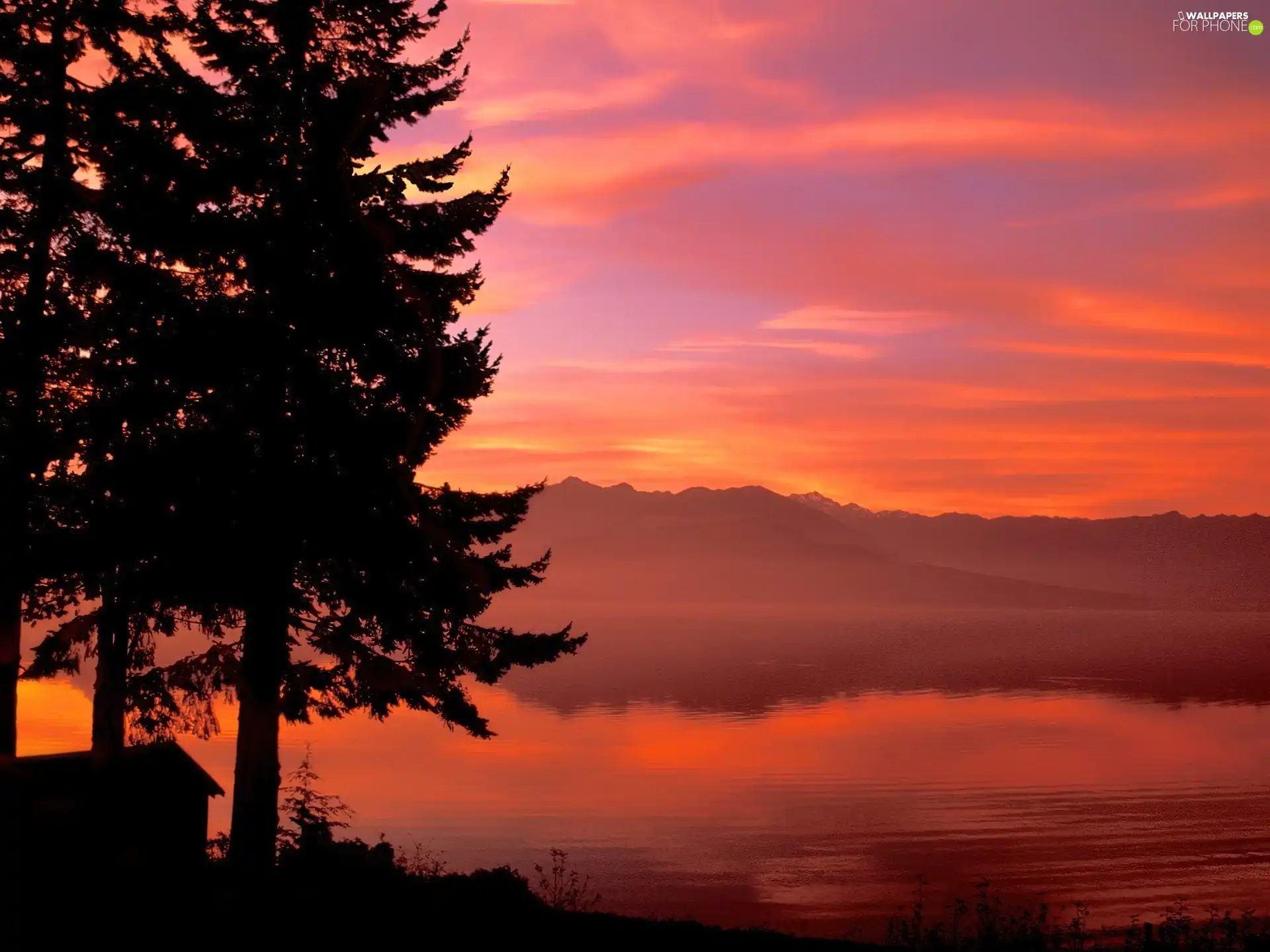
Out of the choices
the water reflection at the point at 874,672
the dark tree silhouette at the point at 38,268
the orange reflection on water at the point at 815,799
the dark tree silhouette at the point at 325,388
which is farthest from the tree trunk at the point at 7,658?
the water reflection at the point at 874,672

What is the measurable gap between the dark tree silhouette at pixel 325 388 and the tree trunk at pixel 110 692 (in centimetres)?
394

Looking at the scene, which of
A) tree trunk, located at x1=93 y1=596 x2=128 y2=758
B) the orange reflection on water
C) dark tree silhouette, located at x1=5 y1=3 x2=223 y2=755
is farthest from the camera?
the orange reflection on water

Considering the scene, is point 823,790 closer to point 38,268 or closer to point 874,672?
point 38,268

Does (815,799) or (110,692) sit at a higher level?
(110,692)

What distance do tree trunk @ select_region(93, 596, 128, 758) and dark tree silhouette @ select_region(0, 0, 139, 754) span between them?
1.46 metres

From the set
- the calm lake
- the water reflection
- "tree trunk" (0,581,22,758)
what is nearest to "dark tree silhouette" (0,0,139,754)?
"tree trunk" (0,581,22,758)

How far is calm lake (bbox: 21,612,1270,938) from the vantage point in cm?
3638

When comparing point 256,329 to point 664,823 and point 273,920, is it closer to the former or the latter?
point 273,920

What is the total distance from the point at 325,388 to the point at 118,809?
8140 mm

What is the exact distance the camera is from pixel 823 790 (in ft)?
184

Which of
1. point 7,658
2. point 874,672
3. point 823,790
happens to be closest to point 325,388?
point 7,658

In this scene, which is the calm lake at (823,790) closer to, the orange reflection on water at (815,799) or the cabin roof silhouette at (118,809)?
the orange reflection on water at (815,799)

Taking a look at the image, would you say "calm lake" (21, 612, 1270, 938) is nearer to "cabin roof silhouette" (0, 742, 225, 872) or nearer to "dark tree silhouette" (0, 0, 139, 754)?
"cabin roof silhouette" (0, 742, 225, 872)

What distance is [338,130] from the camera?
16406 millimetres
